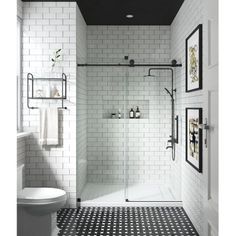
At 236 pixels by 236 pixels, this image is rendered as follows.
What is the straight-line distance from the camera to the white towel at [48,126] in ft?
15.1

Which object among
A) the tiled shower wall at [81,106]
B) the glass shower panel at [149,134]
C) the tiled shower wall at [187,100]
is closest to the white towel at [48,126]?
the tiled shower wall at [81,106]

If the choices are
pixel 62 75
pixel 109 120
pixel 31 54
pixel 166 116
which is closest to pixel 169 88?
pixel 166 116

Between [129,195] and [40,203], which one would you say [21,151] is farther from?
[129,195]

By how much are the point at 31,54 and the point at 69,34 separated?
0.57m

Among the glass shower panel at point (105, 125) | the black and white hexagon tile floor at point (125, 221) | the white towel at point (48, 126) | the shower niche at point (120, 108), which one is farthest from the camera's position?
the shower niche at point (120, 108)

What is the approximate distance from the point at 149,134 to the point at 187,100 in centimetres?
147

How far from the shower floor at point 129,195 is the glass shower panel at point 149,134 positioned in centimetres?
13

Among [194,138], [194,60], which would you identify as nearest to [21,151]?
[194,138]

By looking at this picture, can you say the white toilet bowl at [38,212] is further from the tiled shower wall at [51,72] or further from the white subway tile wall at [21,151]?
the tiled shower wall at [51,72]

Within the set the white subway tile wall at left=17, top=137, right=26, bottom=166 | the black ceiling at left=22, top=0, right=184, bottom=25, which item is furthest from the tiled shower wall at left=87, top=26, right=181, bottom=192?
the white subway tile wall at left=17, top=137, right=26, bottom=166

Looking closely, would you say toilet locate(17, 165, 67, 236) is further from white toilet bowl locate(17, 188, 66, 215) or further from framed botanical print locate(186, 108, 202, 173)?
framed botanical print locate(186, 108, 202, 173)
